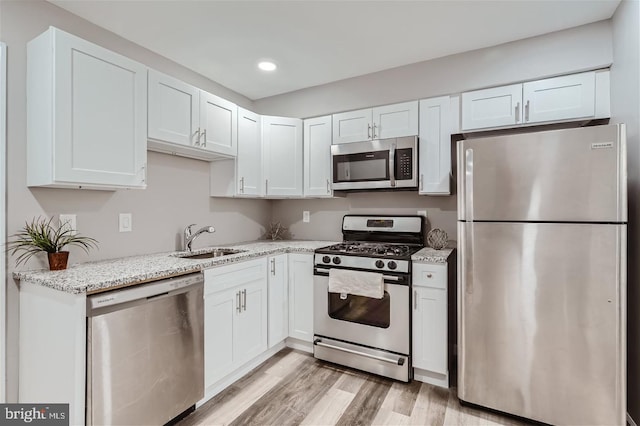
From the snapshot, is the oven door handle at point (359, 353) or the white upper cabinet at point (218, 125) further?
the white upper cabinet at point (218, 125)

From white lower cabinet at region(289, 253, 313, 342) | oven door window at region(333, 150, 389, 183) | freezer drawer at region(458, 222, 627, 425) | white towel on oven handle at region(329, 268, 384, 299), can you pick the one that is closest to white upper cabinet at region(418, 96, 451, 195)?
oven door window at region(333, 150, 389, 183)

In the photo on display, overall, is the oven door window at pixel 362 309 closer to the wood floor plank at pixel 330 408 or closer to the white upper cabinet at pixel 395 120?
the wood floor plank at pixel 330 408

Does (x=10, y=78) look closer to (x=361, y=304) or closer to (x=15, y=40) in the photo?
(x=15, y=40)

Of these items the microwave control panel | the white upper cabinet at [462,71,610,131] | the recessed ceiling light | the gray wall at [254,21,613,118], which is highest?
the recessed ceiling light

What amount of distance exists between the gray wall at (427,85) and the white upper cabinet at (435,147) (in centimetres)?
13

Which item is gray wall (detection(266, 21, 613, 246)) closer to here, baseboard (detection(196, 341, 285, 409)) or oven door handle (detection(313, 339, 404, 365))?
oven door handle (detection(313, 339, 404, 365))

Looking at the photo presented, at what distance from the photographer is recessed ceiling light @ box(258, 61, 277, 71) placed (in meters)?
2.63

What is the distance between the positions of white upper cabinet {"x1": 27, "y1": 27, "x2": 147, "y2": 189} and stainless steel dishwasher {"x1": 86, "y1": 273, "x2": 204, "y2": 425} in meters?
0.73

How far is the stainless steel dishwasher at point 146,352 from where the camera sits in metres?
1.45

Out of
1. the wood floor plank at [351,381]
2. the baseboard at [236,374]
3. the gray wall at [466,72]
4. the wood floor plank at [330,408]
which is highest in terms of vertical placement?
the gray wall at [466,72]

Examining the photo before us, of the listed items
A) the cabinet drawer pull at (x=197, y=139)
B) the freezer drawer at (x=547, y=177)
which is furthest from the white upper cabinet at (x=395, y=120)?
the cabinet drawer pull at (x=197, y=139)

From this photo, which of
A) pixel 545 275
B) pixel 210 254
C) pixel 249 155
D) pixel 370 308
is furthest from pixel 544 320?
pixel 249 155

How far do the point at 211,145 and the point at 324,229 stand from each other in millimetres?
1485

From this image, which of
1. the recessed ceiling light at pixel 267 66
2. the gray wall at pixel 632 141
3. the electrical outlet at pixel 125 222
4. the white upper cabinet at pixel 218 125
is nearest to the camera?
the gray wall at pixel 632 141
